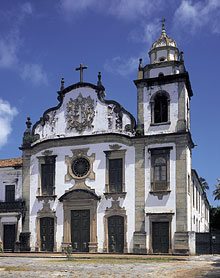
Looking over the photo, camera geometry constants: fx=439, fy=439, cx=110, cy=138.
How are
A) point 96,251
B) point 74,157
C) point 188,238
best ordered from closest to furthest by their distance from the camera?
1. point 188,238
2. point 96,251
3. point 74,157

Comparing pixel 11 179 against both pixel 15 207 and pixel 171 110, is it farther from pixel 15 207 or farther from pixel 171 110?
pixel 171 110

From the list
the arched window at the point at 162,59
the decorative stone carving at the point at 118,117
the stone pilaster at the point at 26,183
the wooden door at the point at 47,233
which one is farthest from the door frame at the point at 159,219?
the arched window at the point at 162,59

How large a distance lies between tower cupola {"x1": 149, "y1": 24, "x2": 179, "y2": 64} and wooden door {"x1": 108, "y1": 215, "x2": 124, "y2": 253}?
38.4ft

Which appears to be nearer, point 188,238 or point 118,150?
point 188,238

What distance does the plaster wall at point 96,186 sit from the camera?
29578 millimetres

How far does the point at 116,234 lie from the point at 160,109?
906 cm

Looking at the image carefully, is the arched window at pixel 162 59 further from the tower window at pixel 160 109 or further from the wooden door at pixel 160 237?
the wooden door at pixel 160 237

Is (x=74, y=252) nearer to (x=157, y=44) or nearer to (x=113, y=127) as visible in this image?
(x=113, y=127)

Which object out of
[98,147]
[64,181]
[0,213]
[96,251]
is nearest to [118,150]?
[98,147]

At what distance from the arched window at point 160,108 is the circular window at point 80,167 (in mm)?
5692

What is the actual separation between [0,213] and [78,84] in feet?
36.7

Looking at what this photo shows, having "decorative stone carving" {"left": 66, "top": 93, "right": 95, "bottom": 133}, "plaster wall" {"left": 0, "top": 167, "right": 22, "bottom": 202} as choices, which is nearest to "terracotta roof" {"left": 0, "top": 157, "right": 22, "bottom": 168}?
"plaster wall" {"left": 0, "top": 167, "right": 22, "bottom": 202}

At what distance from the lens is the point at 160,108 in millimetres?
30484

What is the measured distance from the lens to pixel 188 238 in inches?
1086
